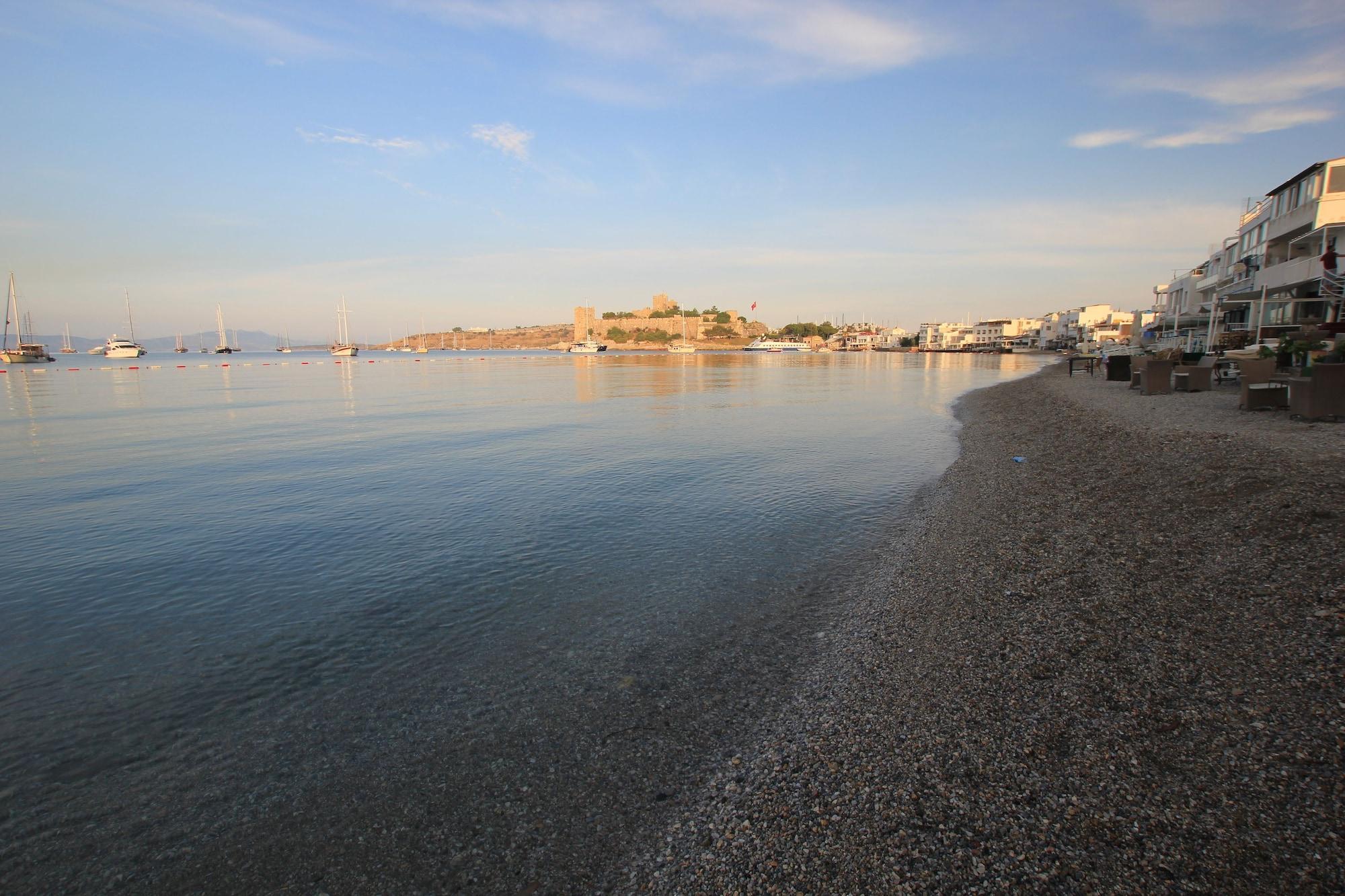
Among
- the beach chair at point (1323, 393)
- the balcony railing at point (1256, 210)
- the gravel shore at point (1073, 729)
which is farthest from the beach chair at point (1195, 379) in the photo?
the balcony railing at point (1256, 210)

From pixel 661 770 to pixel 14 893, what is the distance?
3925 millimetres

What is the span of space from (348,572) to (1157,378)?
2735 cm

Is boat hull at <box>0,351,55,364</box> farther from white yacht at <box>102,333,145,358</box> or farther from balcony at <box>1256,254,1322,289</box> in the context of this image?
balcony at <box>1256,254,1322,289</box>

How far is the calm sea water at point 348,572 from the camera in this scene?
211 inches

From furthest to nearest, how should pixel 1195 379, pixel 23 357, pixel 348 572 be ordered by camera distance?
pixel 23 357
pixel 1195 379
pixel 348 572

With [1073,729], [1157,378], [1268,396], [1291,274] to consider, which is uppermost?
[1291,274]

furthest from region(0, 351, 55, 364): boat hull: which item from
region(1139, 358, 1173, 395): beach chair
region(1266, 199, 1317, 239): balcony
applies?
region(1266, 199, 1317, 239): balcony

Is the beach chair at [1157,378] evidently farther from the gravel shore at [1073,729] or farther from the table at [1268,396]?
the gravel shore at [1073,729]

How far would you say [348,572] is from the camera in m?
9.06

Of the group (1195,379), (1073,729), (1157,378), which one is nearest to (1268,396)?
(1195,379)

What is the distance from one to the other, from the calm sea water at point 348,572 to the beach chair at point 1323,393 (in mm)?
7297

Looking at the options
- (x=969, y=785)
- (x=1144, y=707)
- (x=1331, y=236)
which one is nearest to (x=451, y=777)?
(x=969, y=785)

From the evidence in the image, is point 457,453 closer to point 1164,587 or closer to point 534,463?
point 534,463

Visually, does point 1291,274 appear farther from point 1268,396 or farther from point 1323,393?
point 1323,393
